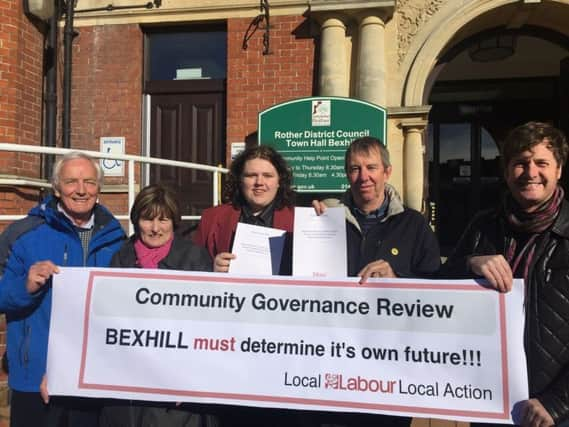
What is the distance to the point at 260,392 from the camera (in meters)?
2.37

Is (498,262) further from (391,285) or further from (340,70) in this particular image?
(340,70)

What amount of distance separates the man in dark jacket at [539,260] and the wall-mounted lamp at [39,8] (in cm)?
626

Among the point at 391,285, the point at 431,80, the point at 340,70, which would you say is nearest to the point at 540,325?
the point at 391,285

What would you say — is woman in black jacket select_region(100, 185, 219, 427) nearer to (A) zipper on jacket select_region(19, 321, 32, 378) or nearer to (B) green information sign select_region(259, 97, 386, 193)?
(A) zipper on jacket select_region(19, 321, 32, 378)

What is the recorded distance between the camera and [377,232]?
2.41 metres

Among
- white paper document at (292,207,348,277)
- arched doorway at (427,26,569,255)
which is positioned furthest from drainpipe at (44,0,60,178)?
arched doorway at (427,26,569,255)

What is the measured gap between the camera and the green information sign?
235 inches

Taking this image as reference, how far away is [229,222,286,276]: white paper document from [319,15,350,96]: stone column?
409cm

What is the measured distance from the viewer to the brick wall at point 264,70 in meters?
6.58

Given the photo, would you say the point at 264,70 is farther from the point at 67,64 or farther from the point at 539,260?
the point at 539,260

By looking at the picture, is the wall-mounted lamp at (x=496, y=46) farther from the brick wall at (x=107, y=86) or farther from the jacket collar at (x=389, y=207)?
the jacket collar at (x=389, y=207)

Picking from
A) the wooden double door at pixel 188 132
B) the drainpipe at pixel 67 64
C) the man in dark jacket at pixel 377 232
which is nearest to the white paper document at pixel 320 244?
the man in dark jacket at pixel 377 232

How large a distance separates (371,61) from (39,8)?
13.6 ft

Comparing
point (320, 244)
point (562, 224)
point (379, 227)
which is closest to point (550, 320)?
point (562, 224)
